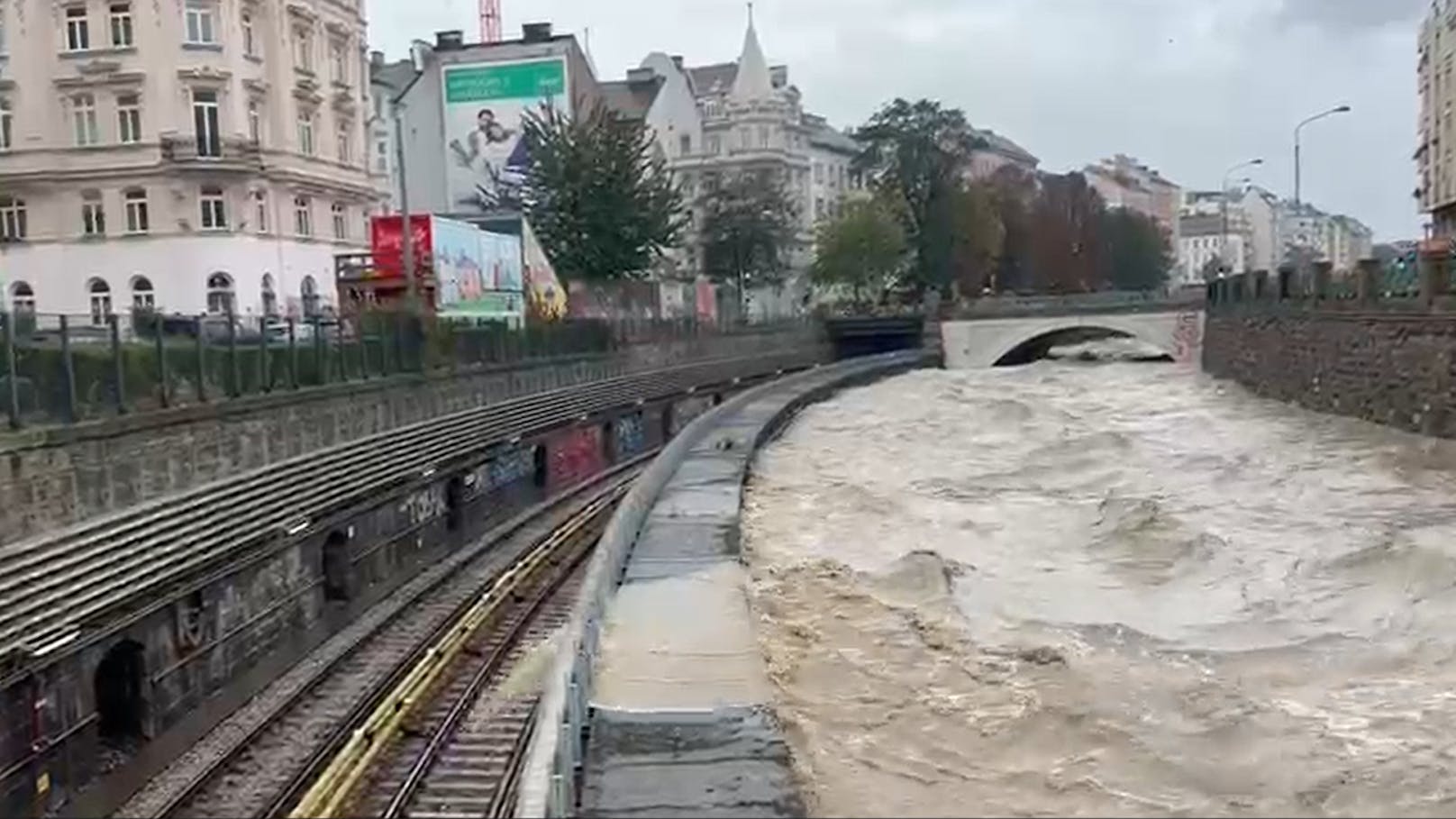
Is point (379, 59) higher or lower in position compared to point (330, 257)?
higher

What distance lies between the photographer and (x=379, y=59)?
8500cm

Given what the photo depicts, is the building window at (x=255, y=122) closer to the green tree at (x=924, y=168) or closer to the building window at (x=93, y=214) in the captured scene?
the building window at (x=93, y=214)

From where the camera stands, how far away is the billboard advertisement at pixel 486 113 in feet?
243

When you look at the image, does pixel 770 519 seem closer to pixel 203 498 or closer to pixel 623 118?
pixel 203 498

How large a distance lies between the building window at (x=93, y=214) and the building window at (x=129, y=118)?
6.46 ft

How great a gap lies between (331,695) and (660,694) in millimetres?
8729

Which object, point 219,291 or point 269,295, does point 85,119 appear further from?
point 269,295

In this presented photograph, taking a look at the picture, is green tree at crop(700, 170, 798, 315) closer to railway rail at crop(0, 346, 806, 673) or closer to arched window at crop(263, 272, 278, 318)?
arched window at crop(263, 272, 278, 318)

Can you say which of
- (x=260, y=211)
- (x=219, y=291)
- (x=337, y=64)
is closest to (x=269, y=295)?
(x=219, y=291)

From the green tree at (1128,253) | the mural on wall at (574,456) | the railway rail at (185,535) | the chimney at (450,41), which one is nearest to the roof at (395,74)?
the chimney at (450,41)

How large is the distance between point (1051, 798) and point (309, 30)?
43.9 meters

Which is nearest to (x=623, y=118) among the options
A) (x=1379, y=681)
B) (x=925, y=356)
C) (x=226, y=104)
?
(x=226, y=104)

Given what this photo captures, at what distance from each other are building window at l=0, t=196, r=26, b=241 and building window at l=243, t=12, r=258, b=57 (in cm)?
799

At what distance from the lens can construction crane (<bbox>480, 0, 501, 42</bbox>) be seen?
320 ft
